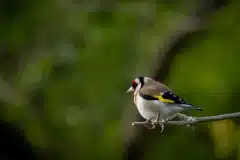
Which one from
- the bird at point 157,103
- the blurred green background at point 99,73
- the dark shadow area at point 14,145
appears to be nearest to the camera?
the bird at point 157,103

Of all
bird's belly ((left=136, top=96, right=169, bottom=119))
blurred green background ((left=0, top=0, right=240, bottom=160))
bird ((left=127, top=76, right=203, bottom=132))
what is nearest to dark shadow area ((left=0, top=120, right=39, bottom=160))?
blurred green background ((left=0, top=0, right=240, bottom=160))

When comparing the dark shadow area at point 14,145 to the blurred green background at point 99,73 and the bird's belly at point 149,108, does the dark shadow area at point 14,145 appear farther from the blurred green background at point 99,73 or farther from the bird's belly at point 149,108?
the bird's belly at point 149,108

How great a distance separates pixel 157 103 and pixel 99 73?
386 cm

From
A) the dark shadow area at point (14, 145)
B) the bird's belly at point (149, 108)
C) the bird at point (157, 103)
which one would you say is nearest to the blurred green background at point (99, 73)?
the dark shadow area at point (14, 145)

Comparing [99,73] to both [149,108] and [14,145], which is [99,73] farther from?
[149,108]

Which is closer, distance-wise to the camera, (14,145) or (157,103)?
(157,103)

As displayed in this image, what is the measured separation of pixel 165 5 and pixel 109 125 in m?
1.39

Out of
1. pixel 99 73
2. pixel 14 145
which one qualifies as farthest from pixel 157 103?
pixel 14 145

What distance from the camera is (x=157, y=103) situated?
375cm

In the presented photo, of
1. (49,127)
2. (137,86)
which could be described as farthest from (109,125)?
(137,86)

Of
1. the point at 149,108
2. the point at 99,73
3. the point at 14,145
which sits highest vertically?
the point at 149,108

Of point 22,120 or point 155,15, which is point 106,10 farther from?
point 22,120

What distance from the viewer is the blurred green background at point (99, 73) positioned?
271 inches

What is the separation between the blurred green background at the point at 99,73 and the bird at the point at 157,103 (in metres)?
2.66
